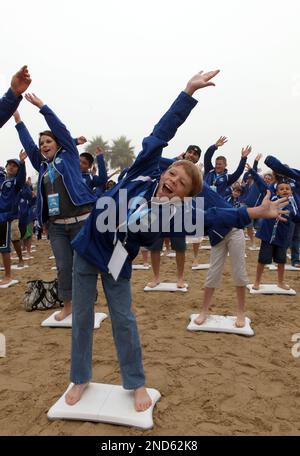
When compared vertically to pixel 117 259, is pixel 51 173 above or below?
above

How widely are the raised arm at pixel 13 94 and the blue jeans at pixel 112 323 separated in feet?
3.60

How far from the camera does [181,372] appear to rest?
3.09m

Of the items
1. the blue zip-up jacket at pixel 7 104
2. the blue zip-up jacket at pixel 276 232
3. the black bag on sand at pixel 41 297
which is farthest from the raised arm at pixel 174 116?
the blue zip-up jacket at pixel 276 232

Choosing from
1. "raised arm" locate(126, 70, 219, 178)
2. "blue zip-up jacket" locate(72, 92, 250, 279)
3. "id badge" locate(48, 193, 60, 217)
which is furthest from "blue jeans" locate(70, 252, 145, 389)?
"id badge" locate(48, 193, 60, 217)

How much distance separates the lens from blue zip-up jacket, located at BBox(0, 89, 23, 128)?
2395 mm

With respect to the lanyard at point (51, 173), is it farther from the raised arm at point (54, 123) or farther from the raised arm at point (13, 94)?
the raised arm at point (13, 94)

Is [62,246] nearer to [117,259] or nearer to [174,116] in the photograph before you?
[117,259]

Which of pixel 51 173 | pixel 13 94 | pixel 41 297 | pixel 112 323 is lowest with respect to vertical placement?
pixel 41 297

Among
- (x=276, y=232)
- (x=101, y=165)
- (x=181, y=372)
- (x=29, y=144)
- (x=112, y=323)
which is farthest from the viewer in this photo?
(x=276, y=232)

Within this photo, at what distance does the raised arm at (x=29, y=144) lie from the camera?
418 centimetres

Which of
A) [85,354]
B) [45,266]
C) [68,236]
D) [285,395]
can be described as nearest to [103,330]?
[68,236]

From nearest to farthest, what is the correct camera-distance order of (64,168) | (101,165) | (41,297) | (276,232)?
(64,168) < (41,297) < (101,165) < (276,232)

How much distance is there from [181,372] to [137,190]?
1.74 meters

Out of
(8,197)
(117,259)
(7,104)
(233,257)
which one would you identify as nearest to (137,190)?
(117,259)
